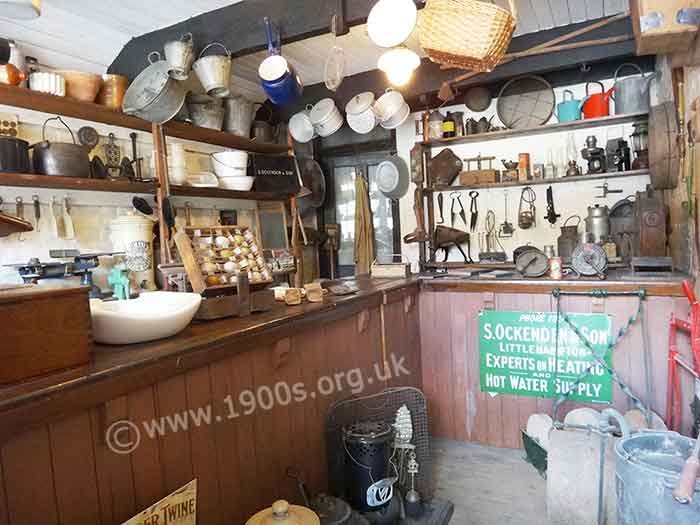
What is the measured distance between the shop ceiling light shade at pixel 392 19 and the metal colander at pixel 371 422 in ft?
5.84

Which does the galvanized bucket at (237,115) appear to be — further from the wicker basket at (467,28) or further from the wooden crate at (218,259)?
the wicker basket at (467,28)

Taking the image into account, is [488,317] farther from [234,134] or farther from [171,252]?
[234,134]

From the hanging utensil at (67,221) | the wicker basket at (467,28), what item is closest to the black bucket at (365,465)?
the wicker basket at (467,28)

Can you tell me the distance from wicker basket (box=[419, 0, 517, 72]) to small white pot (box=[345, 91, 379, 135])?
6.41 ft

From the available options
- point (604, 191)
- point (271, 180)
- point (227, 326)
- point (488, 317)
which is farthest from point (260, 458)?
point (604, 191)

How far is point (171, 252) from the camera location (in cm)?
373

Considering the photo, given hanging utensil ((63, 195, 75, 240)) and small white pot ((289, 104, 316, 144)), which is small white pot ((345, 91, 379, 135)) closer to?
small white pot ((289, 104, 316, 144))

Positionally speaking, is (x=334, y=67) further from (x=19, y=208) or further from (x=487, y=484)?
(x=487, y=484)

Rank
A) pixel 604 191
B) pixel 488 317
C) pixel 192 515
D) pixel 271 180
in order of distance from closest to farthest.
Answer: pixel 192 515 < pixel 488 317 < pixel 604 191 < pixel 271 180

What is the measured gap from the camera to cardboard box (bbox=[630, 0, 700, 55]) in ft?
7.04

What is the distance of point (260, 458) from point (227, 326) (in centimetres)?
54

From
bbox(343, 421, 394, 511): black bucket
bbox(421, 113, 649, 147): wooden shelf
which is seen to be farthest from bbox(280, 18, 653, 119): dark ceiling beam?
bbox(343, 421, 394, 511): black bucket

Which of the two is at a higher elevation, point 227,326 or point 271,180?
point 271,180

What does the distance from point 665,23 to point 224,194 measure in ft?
10.6
